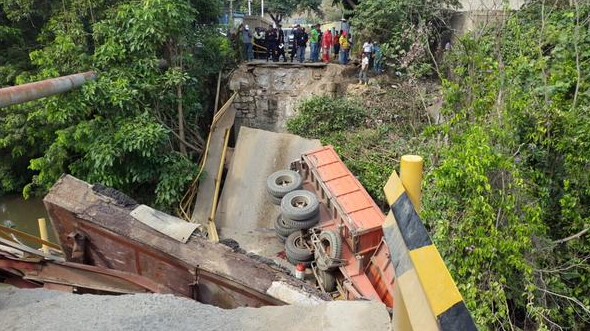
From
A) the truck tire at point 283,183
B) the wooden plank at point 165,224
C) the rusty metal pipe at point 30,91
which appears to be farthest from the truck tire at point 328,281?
the rusty metal pipe at point 30,91

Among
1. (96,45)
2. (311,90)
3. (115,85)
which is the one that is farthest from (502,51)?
(96,45)

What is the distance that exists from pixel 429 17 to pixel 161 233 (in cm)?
1058

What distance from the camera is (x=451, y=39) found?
478 inches

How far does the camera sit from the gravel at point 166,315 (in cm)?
189

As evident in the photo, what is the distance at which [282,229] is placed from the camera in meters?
8.04

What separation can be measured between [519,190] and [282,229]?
14.7 ft

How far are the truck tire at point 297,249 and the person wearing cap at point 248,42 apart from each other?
7.36 m

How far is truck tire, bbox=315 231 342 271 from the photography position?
6.75m

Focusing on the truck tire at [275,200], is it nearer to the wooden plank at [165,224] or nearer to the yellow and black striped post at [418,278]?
the wooden plank at [165,224]

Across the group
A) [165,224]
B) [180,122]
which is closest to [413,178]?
[165,224]

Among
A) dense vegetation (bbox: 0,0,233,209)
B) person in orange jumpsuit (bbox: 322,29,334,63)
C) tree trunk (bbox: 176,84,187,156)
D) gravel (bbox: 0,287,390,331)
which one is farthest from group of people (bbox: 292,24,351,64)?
gravel (bbox: 0,287,390,331)

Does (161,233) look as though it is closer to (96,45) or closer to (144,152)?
(144,152)

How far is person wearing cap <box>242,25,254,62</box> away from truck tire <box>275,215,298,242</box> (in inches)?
269

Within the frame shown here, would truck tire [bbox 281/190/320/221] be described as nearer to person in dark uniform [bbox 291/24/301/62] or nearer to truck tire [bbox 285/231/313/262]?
truck tire [bbox 285/231/313/262]
